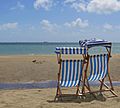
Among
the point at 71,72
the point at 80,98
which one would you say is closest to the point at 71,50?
the point at 71,72

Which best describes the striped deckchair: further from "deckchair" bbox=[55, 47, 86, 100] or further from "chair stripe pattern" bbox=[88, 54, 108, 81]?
"deckchair" bbox=[55, 47, 86, 100]

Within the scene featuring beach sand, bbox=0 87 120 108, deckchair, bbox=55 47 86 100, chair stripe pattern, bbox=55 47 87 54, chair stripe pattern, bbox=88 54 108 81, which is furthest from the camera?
chair stripe pattern, bbox=88 54 108 81

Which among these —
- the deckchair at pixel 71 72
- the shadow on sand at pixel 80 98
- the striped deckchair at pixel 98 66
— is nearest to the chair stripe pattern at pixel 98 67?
the striped deckchair at pixel 98 66

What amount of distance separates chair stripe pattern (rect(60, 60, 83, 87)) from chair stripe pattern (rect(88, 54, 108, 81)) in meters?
0.31

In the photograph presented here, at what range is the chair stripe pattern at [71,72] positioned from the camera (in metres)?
6.93

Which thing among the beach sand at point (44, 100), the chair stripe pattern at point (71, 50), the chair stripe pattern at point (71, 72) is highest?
the chair stripe pattern at point (71, 50)

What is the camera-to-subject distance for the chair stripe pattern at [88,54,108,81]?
7.06 metres

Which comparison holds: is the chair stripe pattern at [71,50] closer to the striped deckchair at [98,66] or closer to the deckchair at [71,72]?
the deckchair at [71,72]

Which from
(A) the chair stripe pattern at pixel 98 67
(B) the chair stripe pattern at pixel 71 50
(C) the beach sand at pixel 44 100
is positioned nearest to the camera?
(C) the beach sand at pixel 44 100

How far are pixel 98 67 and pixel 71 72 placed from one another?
618 mm

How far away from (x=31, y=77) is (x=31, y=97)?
360 centimetres

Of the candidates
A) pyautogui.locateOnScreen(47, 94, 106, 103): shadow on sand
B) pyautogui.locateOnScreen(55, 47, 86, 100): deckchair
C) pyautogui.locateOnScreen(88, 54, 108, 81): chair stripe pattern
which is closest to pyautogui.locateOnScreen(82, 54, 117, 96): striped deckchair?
pyautogui.locateOnScreen(88, 54, 108, 81): chair stripe pattern

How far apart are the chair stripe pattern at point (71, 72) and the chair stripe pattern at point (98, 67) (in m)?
0.31

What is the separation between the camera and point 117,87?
8.29 meters
